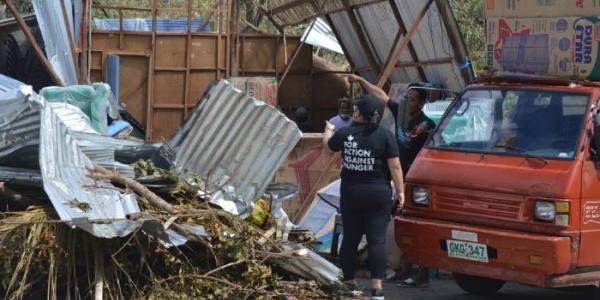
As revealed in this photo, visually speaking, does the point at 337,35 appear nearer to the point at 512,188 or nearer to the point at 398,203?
the point at 398,203

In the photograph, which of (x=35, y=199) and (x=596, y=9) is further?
(x=596, y=9)

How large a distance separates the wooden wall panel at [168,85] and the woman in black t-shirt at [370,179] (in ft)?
30.2

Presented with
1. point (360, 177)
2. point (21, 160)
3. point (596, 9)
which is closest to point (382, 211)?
point (360, 177)

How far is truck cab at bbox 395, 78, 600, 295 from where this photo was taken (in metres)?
7.73

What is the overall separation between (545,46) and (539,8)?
33 centimetres

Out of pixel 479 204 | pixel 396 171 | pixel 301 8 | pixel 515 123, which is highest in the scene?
pixel 301 8

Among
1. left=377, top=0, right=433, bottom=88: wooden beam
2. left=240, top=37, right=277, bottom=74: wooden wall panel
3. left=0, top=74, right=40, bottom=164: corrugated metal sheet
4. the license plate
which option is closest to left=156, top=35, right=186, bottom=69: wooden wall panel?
left=240, top=37, right=277, bottom=74: wooden wall panel

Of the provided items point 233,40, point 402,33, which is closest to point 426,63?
point 402,33

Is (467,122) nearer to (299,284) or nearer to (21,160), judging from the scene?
(299,284)

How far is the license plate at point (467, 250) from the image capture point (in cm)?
802

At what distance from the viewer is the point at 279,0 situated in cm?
1578

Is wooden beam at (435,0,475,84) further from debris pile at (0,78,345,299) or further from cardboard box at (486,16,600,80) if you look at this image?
debris pile at (0,78,345,299)

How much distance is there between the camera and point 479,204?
26.7ft

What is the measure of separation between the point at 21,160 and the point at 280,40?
9968 millimetres
